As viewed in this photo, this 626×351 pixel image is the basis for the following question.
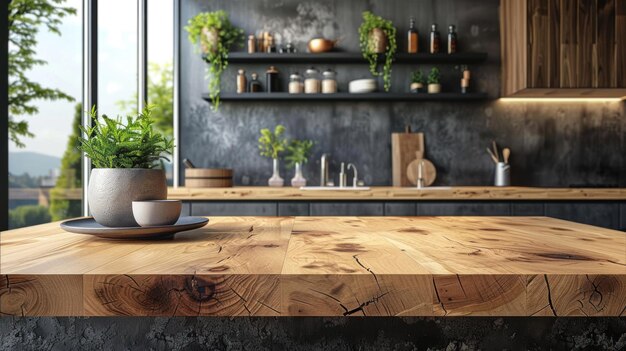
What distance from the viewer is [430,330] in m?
1.16

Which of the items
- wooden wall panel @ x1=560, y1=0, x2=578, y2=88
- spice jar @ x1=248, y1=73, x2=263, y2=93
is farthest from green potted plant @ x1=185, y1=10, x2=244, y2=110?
wooden wall panel @ x1=560, y1=0, x2=578, y2=88

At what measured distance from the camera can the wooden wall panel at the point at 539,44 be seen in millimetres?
3344

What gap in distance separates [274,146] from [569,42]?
214cm

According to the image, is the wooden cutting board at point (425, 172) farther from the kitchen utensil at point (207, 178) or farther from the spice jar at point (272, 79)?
the kitchen utensil at point (207, 178)

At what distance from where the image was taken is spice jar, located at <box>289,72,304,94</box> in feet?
12.1

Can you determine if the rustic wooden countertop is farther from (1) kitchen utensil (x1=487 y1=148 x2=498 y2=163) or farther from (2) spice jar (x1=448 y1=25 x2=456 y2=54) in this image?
(2) spice jar (x1=448 y1=25 x2=456 y2=54)

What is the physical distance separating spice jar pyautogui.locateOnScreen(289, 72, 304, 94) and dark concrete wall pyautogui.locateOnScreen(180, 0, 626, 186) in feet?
0.45

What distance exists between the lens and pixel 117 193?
1.18m

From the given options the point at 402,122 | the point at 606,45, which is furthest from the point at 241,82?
the point at 606,45

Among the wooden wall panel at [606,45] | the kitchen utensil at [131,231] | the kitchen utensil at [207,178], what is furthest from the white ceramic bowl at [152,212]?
the wooden wall panel at [606,45]

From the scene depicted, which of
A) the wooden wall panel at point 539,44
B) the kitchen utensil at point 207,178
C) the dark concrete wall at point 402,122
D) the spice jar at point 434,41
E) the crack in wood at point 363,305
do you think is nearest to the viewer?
the crack in wood at point 363,305

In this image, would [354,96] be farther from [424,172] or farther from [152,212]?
[152,212]

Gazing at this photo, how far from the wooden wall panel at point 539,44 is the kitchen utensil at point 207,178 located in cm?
214

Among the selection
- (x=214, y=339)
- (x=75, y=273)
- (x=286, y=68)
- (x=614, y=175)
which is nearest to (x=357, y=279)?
(x=75, y=273)
